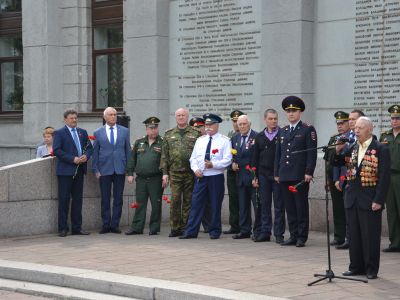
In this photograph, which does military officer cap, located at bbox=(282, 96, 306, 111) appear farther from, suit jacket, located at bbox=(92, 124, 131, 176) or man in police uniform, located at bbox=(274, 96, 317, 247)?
suit jacket, located at bbox=(92, 124, 131, 176)

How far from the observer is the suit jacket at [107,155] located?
1479 cm

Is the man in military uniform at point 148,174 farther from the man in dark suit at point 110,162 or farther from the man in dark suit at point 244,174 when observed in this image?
the man in dark suit at point 244,174

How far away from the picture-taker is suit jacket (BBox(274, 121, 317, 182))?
42.0 feet

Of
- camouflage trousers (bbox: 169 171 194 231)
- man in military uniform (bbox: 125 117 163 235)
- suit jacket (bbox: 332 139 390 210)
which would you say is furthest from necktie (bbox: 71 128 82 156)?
suit jacket (bbox: 332 139 390 210)

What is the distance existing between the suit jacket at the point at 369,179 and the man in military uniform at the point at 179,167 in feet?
14.6

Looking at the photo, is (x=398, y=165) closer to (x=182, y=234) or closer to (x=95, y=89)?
(x=182, y=234)

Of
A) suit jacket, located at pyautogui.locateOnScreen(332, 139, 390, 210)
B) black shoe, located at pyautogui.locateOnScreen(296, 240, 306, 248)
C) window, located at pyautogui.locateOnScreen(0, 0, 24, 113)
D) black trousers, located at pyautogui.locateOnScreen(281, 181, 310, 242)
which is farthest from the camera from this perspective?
window, located at pyautogui.locateOnScreen(0, 0, 24, 113)

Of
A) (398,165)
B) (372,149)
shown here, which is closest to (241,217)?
(398,165)

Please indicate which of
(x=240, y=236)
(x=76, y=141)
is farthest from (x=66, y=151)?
(x=240, y=236)

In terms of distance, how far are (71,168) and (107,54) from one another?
279 inches

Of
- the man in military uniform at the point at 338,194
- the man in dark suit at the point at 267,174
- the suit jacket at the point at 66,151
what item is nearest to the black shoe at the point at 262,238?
the man in dark suit at the point at 267,174

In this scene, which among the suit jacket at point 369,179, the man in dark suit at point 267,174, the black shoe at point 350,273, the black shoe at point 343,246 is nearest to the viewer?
the suit jacket at point 369,179

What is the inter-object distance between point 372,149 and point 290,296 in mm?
2122

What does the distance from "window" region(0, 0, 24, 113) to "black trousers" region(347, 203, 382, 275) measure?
14.3m
